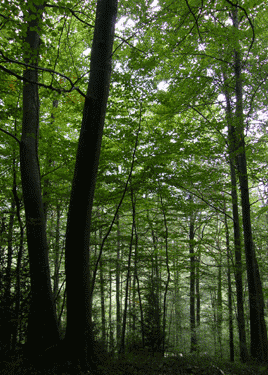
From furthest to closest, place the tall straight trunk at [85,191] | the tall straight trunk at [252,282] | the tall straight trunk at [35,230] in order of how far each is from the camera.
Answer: the tall straight trunk at [252,282] → the tall straight trunk at [35,230] → the tall straight trunk at [85,191]

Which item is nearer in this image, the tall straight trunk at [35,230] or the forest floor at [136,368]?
the forest floor at [136,368]

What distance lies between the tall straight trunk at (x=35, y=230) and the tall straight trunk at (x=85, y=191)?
2.15 ft

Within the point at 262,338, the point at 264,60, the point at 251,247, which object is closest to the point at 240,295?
the point at 262,338

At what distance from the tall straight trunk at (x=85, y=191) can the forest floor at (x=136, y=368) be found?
284mm

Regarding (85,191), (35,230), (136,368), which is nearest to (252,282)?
(136,368)

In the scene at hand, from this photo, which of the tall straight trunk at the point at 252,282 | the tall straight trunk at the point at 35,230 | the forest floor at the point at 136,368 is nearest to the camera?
the forest floor at the point at 136,368

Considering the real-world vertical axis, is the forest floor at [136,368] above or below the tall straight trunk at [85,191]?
below

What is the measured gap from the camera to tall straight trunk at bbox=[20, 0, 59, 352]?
3.20 meters

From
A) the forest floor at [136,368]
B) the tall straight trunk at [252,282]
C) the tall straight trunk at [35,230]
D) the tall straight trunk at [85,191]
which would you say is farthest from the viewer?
the tall straight trunk at [252,282]

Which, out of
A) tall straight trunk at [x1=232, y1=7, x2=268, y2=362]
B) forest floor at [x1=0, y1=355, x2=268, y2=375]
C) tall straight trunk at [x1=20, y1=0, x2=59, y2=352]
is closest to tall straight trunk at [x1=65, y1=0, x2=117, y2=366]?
forest floor at [x1=0, y1=355, x2=268, y2=375]

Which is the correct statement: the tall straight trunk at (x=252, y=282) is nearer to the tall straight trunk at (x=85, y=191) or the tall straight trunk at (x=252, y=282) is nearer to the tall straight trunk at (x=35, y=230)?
the tall straight trunk at (x=85, y=191)

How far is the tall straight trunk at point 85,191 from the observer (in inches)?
102

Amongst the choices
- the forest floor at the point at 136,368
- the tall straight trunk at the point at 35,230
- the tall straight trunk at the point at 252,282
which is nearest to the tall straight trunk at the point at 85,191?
the forest floor at the point at 136,368

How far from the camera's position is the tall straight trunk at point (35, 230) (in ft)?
10.5
